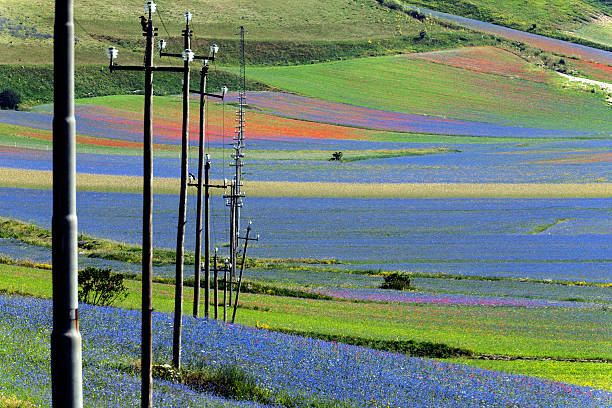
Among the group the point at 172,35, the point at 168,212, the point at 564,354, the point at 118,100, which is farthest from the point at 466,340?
the point at 172,35

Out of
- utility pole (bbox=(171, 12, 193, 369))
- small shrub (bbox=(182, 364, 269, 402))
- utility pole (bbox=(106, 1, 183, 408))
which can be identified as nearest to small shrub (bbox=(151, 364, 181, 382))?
small shrub (bbox=(182, 364, 269, 402))

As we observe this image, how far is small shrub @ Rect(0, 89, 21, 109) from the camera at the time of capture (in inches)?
5009

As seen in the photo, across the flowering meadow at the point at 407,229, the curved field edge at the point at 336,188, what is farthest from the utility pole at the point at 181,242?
the curved field edge at the point at 336,188

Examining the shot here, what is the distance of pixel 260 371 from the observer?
25844 mm

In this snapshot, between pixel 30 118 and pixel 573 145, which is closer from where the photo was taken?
pixel 30 118

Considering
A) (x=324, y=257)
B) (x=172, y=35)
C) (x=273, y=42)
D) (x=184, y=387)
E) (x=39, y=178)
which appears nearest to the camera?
(x=184, y=387)

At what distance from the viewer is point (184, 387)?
23.5 meters

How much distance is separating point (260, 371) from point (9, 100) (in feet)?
356

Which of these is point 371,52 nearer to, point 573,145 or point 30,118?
point 573,145

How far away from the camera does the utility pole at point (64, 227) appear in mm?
10078

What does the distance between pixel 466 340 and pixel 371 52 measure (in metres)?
141

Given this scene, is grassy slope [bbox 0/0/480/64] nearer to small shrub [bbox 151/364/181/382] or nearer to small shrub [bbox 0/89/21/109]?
small shrub [bbox 0/89/21/109]

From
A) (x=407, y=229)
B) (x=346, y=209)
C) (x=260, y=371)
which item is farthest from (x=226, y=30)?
(x=260, y=371)

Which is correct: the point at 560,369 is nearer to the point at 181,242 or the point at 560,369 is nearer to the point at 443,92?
the point at 181,242
